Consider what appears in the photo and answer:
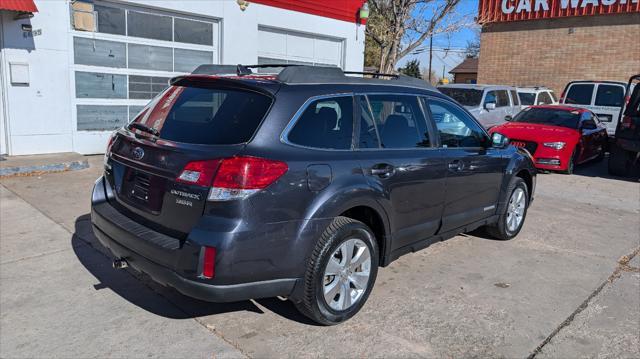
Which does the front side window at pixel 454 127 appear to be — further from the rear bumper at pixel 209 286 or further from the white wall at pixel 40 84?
the white wall at pixel 40 84

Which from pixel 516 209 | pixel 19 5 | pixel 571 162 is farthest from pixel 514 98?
pixel 19 5

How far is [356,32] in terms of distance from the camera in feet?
47.7

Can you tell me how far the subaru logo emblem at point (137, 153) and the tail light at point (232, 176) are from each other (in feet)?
1.79

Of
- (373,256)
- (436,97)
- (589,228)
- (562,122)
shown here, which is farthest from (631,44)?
(373,256)

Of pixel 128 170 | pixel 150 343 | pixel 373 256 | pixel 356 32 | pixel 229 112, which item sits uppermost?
pixel 356 32

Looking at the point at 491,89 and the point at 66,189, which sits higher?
the point at 491,89

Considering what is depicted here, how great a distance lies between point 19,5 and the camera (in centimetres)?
833

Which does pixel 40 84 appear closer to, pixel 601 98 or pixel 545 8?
pixel 601 98

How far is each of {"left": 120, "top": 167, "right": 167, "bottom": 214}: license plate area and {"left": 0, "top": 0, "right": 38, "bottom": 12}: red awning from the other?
6187mm

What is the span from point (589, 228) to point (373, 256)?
13.7 feet

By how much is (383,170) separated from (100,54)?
788 centimetres

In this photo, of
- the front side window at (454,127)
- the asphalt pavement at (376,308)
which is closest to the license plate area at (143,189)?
the asphalt pavement at (376,308)

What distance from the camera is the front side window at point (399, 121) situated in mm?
4167

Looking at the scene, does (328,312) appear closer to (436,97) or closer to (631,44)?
(436,97)
